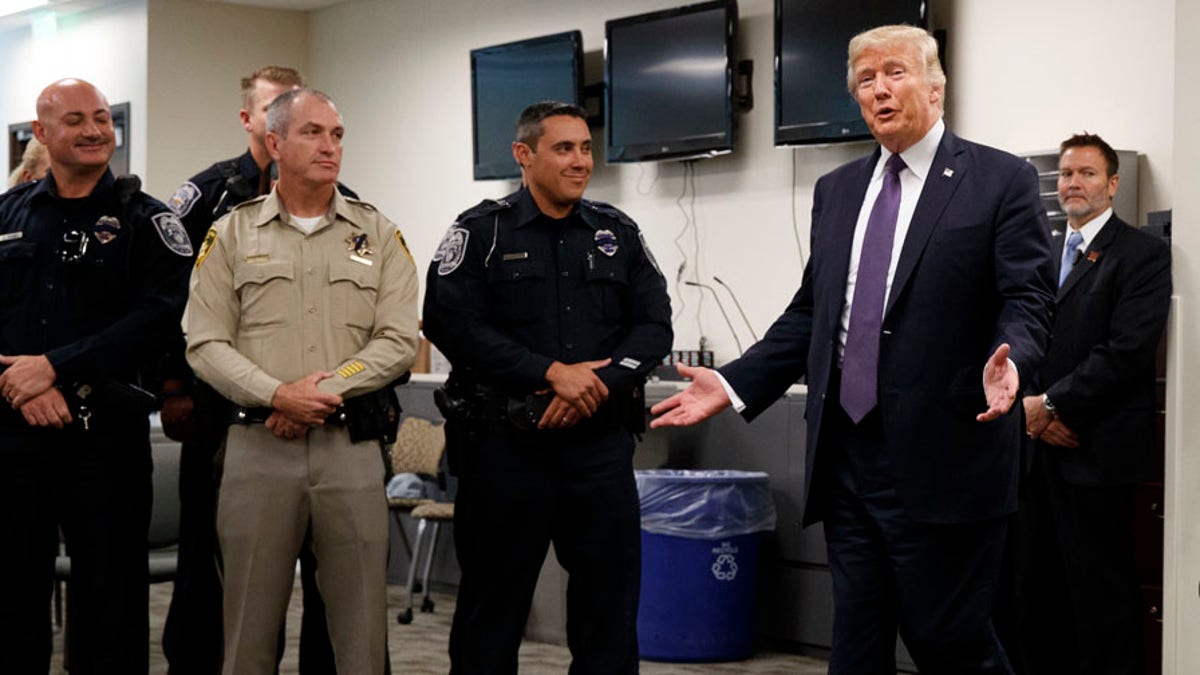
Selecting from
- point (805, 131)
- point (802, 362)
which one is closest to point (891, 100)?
point (802, 362)

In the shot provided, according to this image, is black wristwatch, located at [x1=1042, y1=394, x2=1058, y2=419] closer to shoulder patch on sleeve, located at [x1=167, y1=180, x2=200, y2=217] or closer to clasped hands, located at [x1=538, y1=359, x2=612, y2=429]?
clasped hands, located at [x1=538, y1=359, x2=612, y2=429]

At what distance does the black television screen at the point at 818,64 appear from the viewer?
20.9 feet

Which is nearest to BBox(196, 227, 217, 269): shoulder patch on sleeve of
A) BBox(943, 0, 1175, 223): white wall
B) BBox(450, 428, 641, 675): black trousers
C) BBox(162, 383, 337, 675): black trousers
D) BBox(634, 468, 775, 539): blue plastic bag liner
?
BBox(162, 383, 337, 675): black trousers

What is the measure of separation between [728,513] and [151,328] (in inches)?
93.1

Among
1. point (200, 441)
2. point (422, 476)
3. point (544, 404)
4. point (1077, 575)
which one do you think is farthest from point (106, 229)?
point (422, 476)

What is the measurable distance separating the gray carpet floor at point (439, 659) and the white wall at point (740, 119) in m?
1.79

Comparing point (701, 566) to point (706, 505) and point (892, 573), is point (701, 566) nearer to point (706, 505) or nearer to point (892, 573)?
point (706, 505)

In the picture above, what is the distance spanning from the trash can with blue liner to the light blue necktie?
131cm

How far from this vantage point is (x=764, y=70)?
7.03 meters

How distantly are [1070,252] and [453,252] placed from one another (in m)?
2.15

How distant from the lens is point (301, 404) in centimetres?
378

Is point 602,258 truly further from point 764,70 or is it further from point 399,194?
point 399,194

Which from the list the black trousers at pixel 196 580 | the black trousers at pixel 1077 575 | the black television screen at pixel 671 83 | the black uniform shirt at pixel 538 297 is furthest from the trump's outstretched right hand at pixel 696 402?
the black television screen at pixel 671 83

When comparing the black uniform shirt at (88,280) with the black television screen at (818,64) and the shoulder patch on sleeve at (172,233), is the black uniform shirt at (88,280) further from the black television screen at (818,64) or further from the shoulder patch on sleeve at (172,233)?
the black television screen at (818,64)
